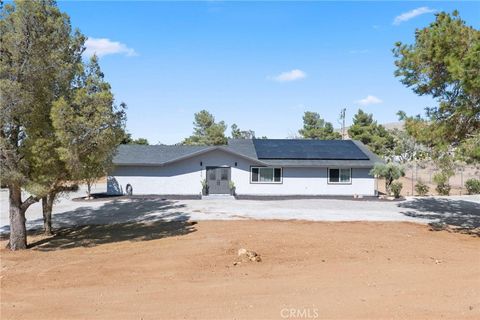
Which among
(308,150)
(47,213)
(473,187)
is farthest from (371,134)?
(47,213)

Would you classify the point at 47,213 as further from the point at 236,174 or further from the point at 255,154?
the point at 255,154

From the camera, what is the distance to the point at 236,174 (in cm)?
3161

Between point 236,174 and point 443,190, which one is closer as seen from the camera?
point 236,174

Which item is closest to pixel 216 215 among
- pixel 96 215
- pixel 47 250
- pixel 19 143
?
pixel 96 215

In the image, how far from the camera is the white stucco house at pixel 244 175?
31516 mm

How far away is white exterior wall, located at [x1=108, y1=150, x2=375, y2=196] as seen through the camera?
3167cm

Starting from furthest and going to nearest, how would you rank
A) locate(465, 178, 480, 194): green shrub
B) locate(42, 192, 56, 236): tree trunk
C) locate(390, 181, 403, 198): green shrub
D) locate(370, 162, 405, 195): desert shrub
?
1. locate(465, 178, 480, 194): green shrub
2. locate(390, 181, 403, 198): green shrub
3. locate(370, 162, 405, 195): desert shrub
4. locate(42, 192, 56, 236): tree trunk

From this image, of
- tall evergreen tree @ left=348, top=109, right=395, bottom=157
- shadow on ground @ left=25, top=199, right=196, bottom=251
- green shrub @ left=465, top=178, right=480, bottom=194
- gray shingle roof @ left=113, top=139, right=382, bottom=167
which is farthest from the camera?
tall evergreen tree @ left=348, top=109, right=395, bottom=157

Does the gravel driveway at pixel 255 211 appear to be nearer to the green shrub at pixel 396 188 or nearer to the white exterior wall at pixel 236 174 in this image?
the green shrub at pixel 396 188

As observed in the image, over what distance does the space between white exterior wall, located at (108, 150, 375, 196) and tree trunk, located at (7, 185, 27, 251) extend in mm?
15188

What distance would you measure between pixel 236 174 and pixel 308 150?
6.52m

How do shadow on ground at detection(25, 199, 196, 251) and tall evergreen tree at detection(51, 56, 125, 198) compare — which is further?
shadow on ground at detection(25, 199, 196, 251)

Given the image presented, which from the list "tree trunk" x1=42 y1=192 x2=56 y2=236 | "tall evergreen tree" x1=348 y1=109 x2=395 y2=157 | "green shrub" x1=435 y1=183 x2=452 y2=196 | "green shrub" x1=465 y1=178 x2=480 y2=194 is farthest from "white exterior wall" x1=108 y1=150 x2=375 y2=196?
"tall evergreen tree" x1=348 y1=109 x2=395 y2=157

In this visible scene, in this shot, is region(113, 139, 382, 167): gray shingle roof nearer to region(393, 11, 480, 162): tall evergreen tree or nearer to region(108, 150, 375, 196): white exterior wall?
region(108, 150, 375, 196): white exterior wall
